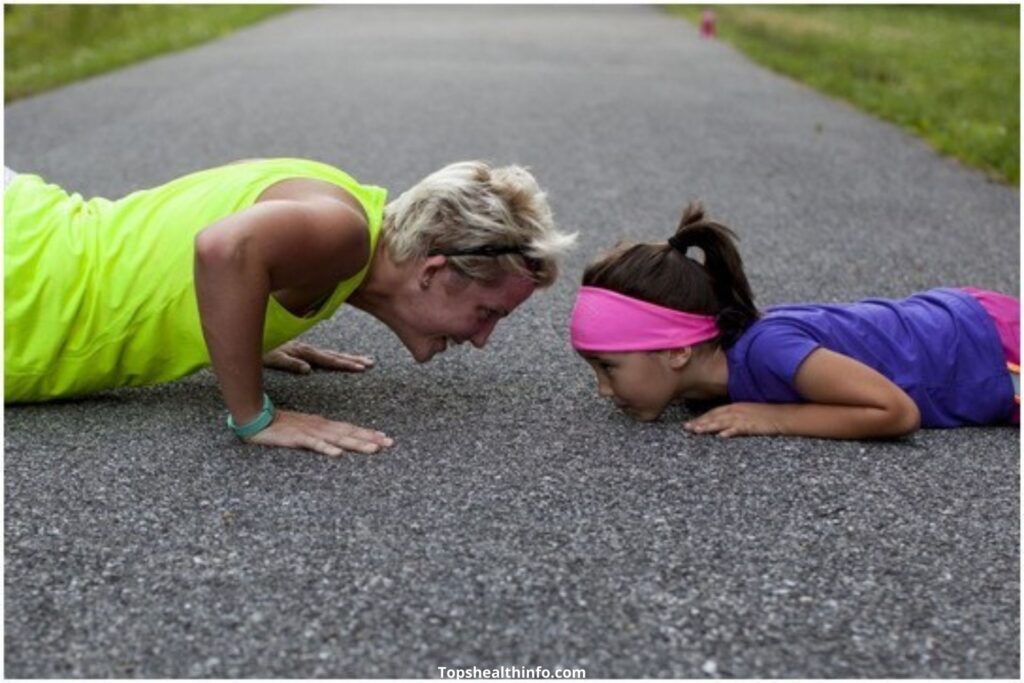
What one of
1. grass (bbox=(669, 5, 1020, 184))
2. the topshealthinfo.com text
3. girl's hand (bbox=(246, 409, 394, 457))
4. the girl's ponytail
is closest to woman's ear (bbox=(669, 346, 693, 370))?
the girl's ponytail

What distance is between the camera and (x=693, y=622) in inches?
97.7

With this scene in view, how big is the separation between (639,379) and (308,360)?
1.13 m

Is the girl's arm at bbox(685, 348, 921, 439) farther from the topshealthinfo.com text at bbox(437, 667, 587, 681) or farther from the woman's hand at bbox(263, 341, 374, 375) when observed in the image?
the topshealthinfo.com text at bbox(437, 667, 587, 681)

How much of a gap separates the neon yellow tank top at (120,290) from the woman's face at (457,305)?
0.58 feet

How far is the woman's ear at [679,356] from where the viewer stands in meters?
3.63

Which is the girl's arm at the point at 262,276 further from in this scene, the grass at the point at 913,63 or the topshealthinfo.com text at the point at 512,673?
the grass at the point at 913,63

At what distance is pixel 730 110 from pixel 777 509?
8376mm

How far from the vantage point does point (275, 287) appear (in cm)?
333

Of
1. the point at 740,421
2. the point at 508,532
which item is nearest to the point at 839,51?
the point at 740,421

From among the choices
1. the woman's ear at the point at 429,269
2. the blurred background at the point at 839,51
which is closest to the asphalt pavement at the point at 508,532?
the woman's ear at the point at 429,269

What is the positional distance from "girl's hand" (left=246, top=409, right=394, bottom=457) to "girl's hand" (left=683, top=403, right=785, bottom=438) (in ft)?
2.57

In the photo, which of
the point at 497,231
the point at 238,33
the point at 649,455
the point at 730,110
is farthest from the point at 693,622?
the point at 238,33

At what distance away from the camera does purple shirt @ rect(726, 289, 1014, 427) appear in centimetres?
363

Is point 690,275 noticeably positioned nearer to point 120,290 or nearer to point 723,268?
point 723,268
